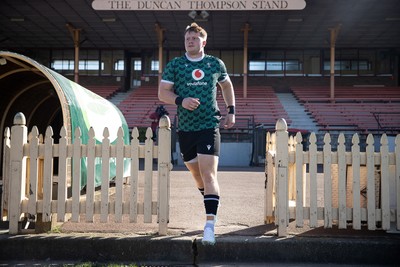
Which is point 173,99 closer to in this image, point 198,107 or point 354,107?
point 198,107

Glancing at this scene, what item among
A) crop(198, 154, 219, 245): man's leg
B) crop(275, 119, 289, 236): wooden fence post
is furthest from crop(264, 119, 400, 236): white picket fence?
crop(198, 154, 219, 245): man's leg

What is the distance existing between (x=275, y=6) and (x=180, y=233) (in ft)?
51.4

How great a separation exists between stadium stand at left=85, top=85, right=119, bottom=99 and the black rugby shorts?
21.5 metres

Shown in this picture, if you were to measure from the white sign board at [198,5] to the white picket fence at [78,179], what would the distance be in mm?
14926

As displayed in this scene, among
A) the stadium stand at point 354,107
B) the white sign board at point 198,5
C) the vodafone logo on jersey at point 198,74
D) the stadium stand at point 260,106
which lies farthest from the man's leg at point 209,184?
the white sign board at point 198,5

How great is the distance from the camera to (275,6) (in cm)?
1733

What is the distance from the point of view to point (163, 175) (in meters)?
3.60

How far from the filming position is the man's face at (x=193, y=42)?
3.48 m

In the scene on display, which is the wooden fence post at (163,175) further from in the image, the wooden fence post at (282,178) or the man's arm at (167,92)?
the wooden fence post at (282,178)

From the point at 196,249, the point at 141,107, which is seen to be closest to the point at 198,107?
the point at 196,249

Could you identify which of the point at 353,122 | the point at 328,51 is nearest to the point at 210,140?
the point at 353,122

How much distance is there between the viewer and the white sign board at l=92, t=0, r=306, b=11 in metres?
17.3

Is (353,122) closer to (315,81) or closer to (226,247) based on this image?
(315,81)

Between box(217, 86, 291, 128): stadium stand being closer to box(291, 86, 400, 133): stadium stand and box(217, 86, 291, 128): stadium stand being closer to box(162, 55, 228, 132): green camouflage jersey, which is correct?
box(291, 86, 400, 133): stadium stand
